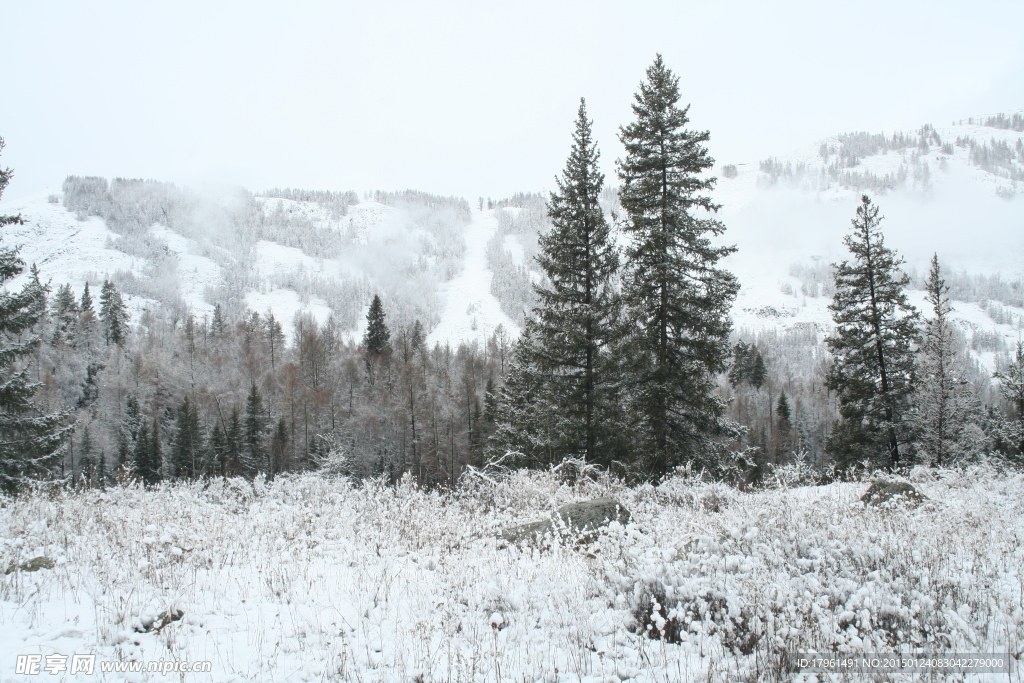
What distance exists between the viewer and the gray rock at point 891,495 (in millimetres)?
7355

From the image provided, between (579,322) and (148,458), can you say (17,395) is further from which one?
(148,458)

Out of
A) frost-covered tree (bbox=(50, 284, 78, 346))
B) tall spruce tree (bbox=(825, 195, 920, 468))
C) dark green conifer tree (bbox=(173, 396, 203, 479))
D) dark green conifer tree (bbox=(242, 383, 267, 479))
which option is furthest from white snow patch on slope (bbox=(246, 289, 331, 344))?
tall spruce tree (bbox=(825, 195, 920, 468))

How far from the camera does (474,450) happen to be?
43938mm

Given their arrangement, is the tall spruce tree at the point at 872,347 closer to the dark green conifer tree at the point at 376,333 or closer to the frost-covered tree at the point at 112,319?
the dark green conifer tree at the point at 376,333

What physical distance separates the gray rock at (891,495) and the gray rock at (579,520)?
3759 mm

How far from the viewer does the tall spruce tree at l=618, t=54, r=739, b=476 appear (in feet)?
49.8

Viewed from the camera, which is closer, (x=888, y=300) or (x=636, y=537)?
(x=636, y=537)

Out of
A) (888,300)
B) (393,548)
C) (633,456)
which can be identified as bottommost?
(633,456)

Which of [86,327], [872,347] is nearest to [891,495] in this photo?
[872,347]

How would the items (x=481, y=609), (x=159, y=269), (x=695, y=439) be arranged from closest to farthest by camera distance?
(x=481, y=609), (x=695, y=439), (x=159, y=269)

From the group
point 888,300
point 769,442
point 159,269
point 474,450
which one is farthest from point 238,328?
point 159,269

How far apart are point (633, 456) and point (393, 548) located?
10.5 m

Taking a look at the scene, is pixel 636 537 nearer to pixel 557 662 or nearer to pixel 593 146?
pixel 557 662

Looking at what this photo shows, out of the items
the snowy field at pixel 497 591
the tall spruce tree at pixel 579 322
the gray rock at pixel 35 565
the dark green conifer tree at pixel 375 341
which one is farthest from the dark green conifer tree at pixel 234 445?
the gray rock at pixel 35 565
